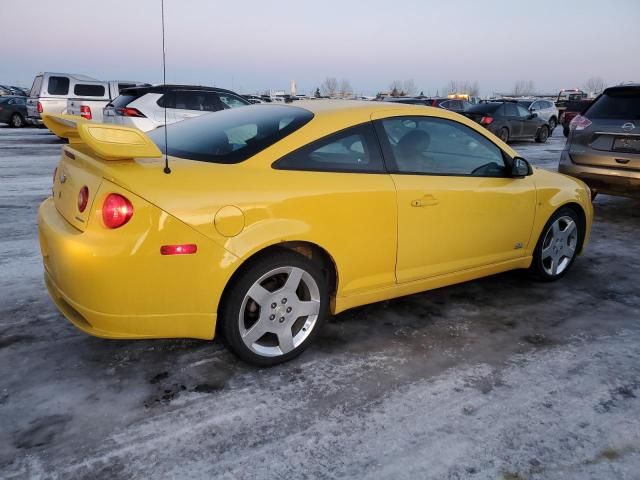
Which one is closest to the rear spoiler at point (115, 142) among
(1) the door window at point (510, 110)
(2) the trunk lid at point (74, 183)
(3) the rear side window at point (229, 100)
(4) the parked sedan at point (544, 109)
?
(2) the trunk lid at point (74, 183)

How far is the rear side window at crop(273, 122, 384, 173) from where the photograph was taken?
2912 millimetres

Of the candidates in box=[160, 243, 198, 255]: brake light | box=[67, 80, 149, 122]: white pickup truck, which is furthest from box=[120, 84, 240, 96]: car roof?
box=[160, 243, 198, 255]: brake light

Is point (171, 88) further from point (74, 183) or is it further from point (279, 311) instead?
point (279, 311)

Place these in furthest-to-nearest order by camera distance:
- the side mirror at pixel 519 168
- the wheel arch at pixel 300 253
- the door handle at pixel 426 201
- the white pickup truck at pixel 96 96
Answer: the white pickup truck at pixel 96 96 < the side mirror at pixel 519 168 < the door handle at pixel 426 201 < the wheel arch at pixel 300 253

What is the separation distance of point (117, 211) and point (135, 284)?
13.9 inches

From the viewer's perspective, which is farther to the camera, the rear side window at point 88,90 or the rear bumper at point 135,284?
the rear side window at point 88,90

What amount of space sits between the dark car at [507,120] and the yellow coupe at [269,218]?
13.6 meters

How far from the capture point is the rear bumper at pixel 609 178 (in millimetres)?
6016

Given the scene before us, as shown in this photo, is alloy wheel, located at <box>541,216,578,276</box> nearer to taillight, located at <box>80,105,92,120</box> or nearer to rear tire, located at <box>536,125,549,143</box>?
taillight, located at <box>80,105,92,120</box>

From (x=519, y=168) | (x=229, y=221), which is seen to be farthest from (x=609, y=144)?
(x=229, y=221)

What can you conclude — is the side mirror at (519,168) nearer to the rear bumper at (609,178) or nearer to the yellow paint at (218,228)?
the yellow paint at (218,228)

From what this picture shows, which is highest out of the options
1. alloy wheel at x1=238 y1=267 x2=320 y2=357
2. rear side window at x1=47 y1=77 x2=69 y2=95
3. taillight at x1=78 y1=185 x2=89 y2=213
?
rear side window at x1=47 y1=77 x2=69 y2=95

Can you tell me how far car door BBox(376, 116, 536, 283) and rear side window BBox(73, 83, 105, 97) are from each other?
14.8 meters

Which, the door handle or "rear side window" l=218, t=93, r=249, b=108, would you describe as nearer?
the door handle
